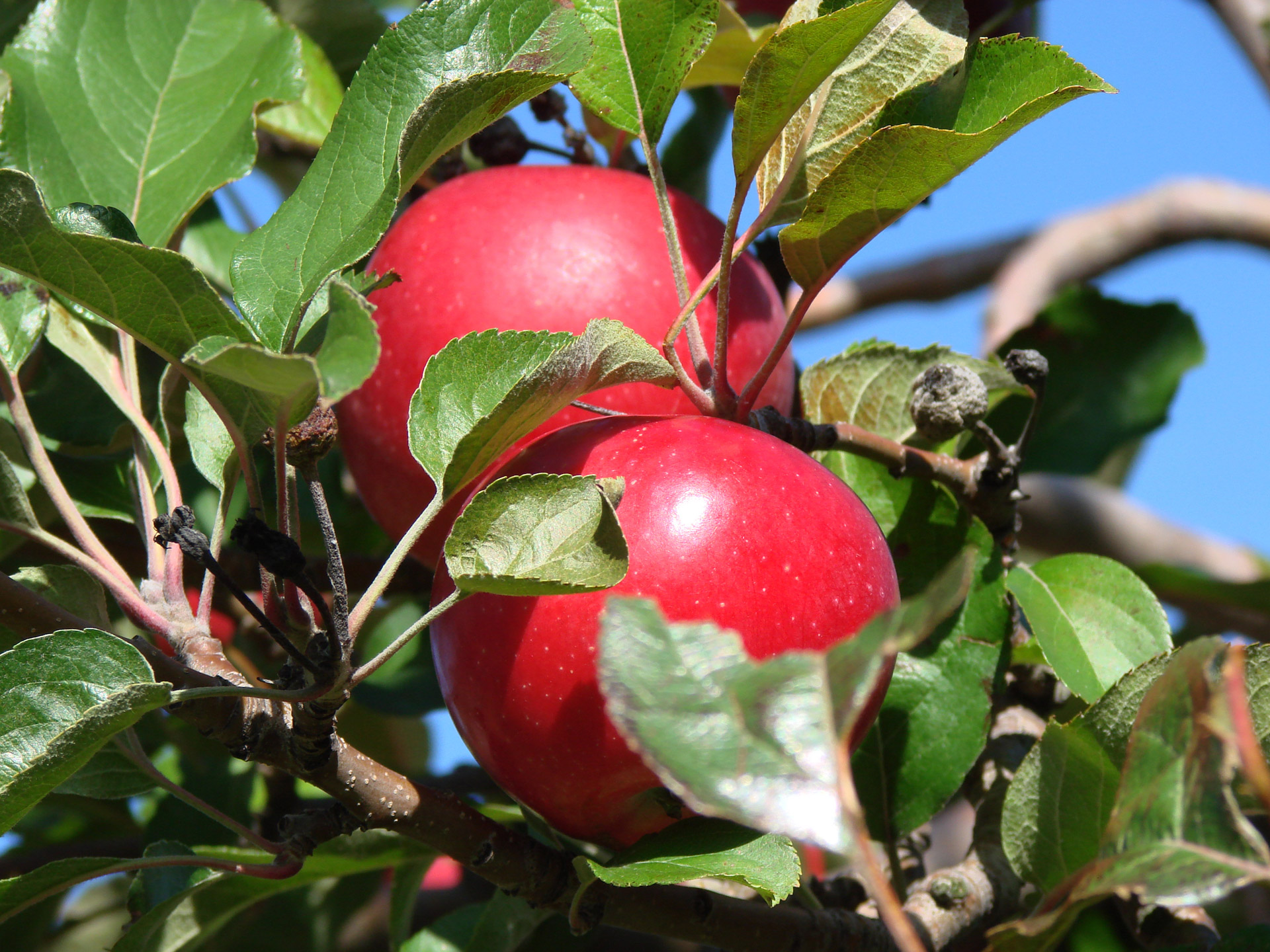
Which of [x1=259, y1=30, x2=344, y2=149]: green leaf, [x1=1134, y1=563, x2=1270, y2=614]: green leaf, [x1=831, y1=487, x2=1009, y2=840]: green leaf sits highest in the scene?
[x1=259, y1=30, x2=344, y2=149]: green leaf

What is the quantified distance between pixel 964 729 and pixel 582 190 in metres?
0.44

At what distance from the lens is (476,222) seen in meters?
0.69

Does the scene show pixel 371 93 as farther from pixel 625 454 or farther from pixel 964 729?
pixel 964 729

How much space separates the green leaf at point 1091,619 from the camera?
2.29 feet

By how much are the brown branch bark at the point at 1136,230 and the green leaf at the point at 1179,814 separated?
164 cm

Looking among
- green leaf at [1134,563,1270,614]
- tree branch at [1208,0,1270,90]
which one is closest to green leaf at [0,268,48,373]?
green leaf at [1134,563,1270,614]

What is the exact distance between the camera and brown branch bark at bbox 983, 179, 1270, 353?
78.5 inches

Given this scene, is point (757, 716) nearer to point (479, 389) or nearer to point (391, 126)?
point (479, 389)

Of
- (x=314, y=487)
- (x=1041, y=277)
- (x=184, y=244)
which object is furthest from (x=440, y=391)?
(x=1041, y=277)

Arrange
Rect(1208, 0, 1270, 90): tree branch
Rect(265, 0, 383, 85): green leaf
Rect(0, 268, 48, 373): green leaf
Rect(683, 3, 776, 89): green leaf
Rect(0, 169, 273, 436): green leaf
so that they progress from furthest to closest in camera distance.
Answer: Rect(1208, 0, 1270, 90): tree branch < Rect(265, 0, 383, 85): green leaf < Rect(683, 3, 776, 89): green leaf < Rect(0, 268, 48, 373): green leaf < Rect(0, 169, 273, 436): green leaf

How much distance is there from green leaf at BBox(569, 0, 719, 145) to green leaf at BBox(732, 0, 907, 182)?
70 mm

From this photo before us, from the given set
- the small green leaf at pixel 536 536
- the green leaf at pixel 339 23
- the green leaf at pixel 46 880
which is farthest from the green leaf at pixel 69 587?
the green leaf at pixel 339 23

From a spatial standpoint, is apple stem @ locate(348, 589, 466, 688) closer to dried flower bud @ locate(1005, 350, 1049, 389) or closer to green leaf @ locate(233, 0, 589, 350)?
green leaf @ locate(233, 0, 589, 350)

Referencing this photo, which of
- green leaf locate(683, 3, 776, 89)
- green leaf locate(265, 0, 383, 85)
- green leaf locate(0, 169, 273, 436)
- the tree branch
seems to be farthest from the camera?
the tree branch
